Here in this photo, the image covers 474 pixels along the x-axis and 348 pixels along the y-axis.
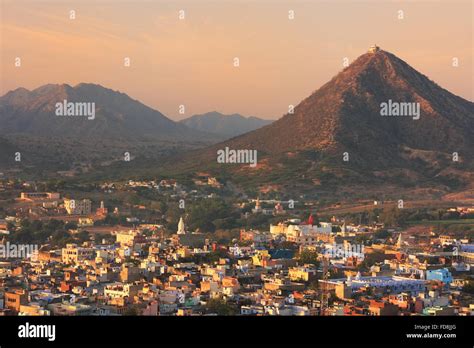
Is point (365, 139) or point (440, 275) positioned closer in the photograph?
point (440, 275)

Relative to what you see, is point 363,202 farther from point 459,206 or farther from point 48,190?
point 48,190

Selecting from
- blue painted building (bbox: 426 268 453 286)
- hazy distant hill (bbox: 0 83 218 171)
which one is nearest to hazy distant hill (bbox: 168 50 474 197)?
hazy distant hill (bbox: 0 83 218 171)
